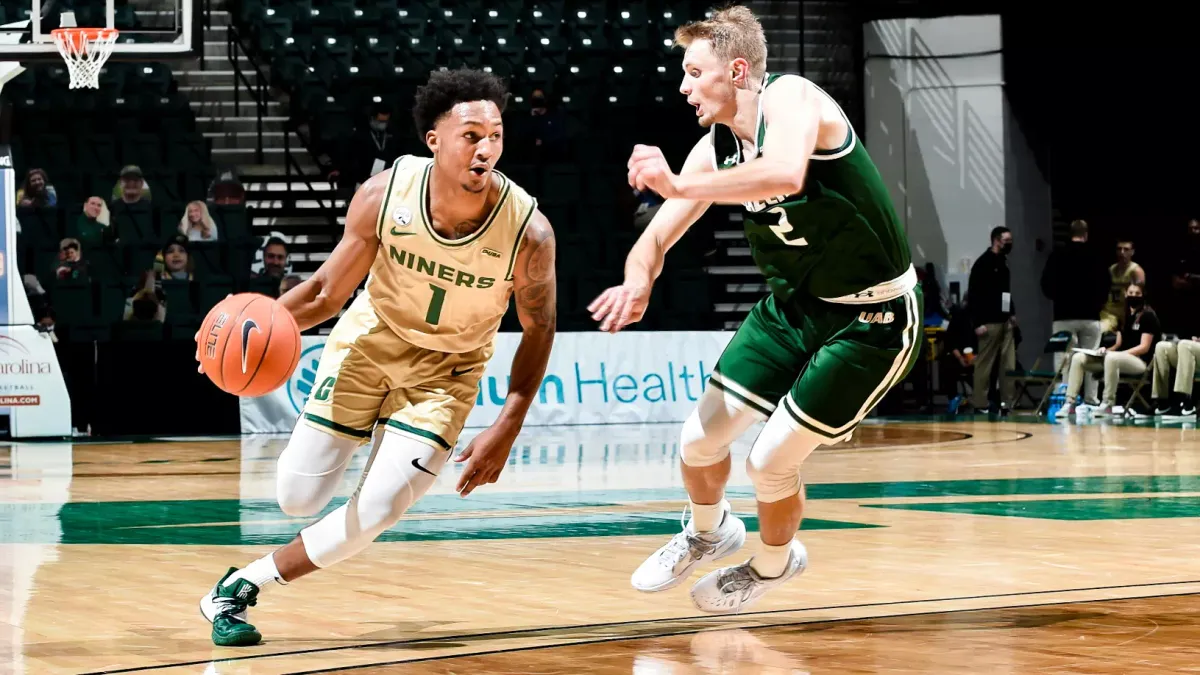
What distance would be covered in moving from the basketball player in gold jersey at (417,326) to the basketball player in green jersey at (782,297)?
1.13ft

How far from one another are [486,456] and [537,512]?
396cm

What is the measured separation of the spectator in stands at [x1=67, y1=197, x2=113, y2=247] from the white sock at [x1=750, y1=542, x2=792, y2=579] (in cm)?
1314

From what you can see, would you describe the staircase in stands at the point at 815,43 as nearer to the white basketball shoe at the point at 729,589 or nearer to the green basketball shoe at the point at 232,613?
the white basketball shoe at the point at 729,589

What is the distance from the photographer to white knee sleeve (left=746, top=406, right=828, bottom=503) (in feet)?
16.4

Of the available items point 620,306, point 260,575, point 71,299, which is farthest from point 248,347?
point 71,299

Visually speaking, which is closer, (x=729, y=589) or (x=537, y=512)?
(x=729, y=589)

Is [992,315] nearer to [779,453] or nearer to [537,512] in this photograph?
[537,512]

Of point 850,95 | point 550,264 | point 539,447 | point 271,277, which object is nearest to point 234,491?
point 539,447

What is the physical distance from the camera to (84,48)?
13.9 meters

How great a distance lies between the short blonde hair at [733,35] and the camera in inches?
191

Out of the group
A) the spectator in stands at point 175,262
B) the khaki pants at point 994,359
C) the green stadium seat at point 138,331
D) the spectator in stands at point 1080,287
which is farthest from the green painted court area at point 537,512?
the khaki pants at point 994,359

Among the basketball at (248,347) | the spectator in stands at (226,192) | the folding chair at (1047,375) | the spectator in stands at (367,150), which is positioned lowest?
the folding chair at (1047,375)

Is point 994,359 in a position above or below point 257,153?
below

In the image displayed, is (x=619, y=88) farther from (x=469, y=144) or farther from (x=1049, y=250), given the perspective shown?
(x=469, y=144)
